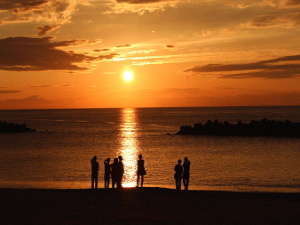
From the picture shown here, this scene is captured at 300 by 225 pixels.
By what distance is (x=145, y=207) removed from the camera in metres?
15.5

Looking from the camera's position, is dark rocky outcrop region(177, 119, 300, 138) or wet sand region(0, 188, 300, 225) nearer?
wet sand region(0, 188, 300, 225)

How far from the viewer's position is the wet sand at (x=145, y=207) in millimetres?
13641

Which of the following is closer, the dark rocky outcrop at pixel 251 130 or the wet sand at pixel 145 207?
the wet sand at pixel 145 207

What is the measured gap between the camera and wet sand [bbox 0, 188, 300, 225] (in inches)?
537

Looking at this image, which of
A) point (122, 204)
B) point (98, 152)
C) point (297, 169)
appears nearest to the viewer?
point (122, 204)

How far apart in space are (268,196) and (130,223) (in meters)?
8.25

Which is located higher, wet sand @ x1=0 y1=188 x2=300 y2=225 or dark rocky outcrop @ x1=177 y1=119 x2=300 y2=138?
dark rocky outcrop @ x1=177 y1=119 x2=300 y2=138

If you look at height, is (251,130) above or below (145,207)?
above

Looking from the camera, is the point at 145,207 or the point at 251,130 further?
the point at 251,130

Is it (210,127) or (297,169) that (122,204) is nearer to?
(297,169)

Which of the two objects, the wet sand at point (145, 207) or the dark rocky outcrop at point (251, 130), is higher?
the dark rocky outcrop at point (251, 130)

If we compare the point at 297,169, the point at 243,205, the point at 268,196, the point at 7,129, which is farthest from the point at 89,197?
the point at 7,129

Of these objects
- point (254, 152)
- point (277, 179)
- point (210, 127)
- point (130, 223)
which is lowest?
point (130, 223)

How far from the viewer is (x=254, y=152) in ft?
153
